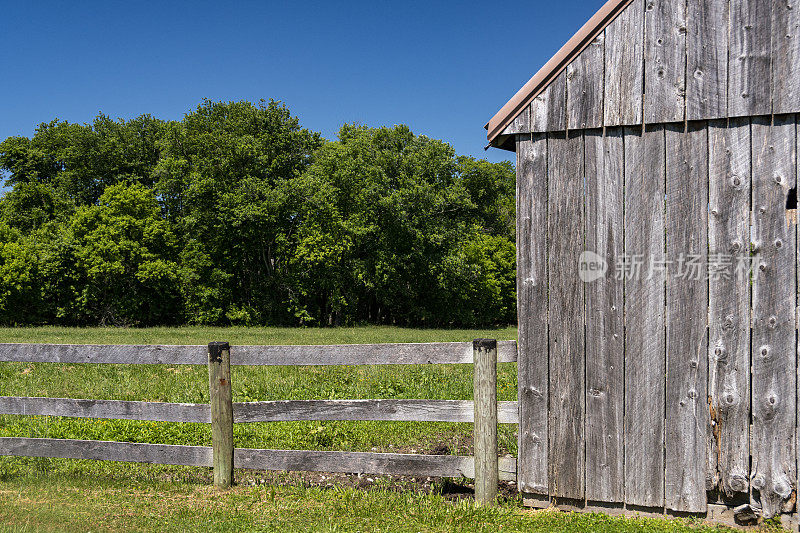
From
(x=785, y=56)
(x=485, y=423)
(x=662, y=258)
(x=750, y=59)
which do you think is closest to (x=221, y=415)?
(x=485, y=423)

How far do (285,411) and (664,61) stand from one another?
15.6 feet

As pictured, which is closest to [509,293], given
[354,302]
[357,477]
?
[354,302]

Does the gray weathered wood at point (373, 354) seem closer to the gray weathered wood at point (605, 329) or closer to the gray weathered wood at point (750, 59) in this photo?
the gray weathered wood at point (605, 329)

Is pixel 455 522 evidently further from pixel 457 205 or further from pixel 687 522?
pixel 457 205

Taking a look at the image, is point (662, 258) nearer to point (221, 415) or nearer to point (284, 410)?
point (284, 410)

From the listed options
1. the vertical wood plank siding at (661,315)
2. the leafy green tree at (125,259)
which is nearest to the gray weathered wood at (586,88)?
the vertical wood plank siding at (661,315)

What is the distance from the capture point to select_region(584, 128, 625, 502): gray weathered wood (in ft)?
16.1

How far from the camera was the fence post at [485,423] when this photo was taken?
511 cm

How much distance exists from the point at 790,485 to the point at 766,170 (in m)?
2.60

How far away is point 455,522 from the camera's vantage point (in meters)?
4.66

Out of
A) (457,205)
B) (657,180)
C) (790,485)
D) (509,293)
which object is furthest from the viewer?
(509,293)

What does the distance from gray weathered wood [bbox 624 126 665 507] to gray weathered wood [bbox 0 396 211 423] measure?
13.2 ft

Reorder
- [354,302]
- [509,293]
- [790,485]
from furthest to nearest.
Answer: [509,293] < [354,302] < [790,485]

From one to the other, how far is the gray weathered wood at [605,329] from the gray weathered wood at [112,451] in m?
3.78
